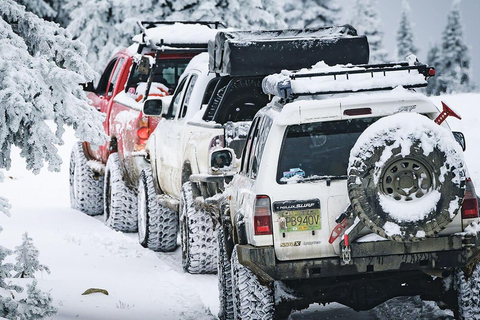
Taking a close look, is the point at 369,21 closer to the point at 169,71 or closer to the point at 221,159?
the point at 169,71

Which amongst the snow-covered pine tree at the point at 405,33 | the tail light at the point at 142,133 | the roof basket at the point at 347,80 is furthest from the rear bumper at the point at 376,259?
the snow-covered pine tree at the point at 405,33

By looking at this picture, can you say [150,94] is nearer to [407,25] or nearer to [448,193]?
[448,193]

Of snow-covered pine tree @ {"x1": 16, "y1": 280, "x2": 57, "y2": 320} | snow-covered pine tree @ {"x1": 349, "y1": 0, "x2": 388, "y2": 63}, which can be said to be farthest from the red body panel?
snow-covered pine tree @ {"x1": 349, "y1": 0, "x2": 388, "y2": 63}

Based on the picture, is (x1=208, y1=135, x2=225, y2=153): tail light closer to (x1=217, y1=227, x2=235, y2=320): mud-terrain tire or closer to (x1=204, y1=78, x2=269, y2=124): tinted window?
(x1=204, y1=78, x2=269, y2=124): tinted window

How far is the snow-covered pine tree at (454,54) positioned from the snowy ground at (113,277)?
191 ft

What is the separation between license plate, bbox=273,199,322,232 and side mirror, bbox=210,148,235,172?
1.58 m

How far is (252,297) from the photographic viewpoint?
21.1 ft

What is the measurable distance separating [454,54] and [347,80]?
226 ft

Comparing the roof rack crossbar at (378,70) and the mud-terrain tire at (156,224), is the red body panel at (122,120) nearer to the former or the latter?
the mud-terrain tire at (156,224)

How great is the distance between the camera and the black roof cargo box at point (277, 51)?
9633 millimetres

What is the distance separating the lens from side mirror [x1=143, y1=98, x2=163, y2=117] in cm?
1115

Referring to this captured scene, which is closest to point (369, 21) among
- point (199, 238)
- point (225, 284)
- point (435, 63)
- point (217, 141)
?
point (435, 63)

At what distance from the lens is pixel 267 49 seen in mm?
9844

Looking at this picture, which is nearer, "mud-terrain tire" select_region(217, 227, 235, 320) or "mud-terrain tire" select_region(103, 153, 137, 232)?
"mud-terrain tire" select_region(217, 227, 235, 320)
